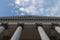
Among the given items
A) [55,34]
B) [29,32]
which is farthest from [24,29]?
[55,34]

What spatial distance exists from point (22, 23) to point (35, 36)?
3496mm

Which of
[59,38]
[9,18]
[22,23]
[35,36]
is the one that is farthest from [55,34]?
[9,18]

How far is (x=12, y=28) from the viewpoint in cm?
3416

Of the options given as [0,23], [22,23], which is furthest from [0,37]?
[22,23]

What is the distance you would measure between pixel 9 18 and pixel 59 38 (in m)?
9.90

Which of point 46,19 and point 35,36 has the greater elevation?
point 46,19

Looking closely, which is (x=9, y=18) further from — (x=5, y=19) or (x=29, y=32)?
(x=29, y=32)

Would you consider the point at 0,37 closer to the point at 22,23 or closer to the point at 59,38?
the point at 22,23

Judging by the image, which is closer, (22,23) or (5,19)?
(22,23)

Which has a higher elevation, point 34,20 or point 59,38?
point 34,20

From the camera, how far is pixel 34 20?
35.4 metres

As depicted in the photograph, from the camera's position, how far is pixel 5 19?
1404 inches

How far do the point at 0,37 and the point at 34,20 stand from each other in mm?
6951

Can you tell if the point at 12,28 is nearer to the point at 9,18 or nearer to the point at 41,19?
the point at 9,18
